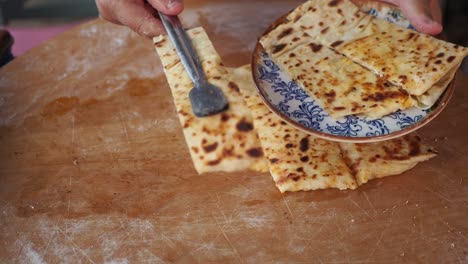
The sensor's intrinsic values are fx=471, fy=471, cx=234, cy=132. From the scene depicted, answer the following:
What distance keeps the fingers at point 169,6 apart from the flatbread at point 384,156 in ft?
3.09

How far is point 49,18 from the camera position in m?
3.83

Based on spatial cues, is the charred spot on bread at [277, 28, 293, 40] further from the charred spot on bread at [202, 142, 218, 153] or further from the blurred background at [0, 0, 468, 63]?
the blurred background at [0, 0, 468, 63]

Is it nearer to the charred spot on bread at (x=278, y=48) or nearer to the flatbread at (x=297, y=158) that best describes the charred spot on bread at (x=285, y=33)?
the charred spot on bread at (x=278, y=48)

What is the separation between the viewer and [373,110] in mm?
1710

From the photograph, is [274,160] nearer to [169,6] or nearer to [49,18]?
[169,6]

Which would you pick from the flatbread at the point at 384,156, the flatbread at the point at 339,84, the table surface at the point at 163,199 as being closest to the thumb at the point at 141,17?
the table surface at the point at 163,199

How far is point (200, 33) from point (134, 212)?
942mm

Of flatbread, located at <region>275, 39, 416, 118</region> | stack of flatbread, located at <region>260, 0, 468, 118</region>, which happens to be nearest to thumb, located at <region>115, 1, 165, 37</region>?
stack of flatbread, located at <region>260, 0, 468, 118</region>

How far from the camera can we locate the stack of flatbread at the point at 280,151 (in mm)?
1772

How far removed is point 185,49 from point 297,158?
0.69 m

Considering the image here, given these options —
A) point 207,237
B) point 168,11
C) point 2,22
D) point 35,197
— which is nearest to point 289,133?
point 207,237

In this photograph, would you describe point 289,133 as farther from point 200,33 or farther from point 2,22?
point 2,22

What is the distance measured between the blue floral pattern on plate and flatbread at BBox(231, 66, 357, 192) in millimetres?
95

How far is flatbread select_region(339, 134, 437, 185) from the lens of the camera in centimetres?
179
